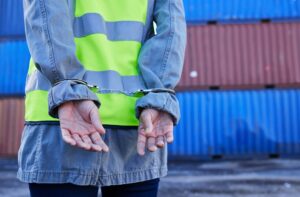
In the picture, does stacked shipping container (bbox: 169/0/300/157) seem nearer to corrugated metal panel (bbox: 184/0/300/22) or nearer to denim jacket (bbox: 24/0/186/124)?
corrugated metal panel (bbox: 184/0/300/22)

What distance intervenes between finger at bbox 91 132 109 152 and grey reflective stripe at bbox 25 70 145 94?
156mm

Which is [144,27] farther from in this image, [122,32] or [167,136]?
[167,136]

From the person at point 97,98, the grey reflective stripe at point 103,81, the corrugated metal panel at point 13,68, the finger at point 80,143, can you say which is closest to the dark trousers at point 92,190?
the person at point 97,98

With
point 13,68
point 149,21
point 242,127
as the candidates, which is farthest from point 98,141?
point 13,68

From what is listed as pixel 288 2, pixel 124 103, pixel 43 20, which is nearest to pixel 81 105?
pixel 124 103

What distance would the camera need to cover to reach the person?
1159 millimetres

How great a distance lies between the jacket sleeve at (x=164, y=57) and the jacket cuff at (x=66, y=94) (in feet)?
0.52

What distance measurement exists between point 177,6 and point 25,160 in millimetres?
681

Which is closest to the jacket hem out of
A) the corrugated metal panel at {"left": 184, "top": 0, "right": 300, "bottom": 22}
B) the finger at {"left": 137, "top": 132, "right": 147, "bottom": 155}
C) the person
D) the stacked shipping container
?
the person

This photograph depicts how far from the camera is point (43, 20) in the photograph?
1.18 m

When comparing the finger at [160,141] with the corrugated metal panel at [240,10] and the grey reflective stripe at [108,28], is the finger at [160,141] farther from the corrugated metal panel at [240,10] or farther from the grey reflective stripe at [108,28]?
the corrugated metal panel at [240,10]

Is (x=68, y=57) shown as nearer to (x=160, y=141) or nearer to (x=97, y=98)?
(x=97, y=98)

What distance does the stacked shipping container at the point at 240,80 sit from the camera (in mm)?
12812

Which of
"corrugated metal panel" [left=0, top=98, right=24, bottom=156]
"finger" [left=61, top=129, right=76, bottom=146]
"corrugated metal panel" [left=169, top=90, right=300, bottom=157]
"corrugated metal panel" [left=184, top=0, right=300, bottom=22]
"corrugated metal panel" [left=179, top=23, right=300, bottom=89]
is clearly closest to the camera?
"finger" [left=61, top=129, right=76, bottom=146]
